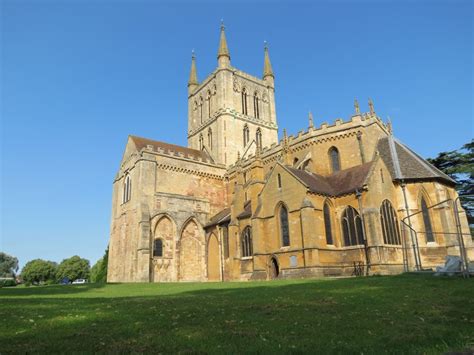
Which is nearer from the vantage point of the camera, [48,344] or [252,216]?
[48,344]

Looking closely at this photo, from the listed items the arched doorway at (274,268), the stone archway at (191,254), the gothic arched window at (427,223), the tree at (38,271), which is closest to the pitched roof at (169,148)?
the stone archway at (191,254)

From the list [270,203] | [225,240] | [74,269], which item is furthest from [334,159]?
[74,269]

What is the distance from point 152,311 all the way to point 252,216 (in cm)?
2156

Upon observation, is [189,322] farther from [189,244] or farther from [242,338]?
[189,244]

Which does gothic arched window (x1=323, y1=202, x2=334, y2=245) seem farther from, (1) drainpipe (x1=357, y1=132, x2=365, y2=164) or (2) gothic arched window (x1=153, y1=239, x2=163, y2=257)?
(2) gothic arched window (x1=153, y1=239, x2=163, y2=257)

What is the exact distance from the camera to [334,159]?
33875mm

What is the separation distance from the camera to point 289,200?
27.5 metres

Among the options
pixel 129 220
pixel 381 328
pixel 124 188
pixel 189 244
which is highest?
pixel 124 188

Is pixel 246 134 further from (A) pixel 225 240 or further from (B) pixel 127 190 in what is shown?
(A) pixel 225 240

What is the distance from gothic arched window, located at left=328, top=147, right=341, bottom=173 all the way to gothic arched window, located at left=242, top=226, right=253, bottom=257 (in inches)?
388

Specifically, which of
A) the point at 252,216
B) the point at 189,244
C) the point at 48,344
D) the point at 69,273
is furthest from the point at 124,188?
the point at 69,273

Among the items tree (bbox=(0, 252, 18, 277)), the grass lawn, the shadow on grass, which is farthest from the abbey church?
tree (bbox=(0, 252, 18, 277))

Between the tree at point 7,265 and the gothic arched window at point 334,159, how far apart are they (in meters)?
113

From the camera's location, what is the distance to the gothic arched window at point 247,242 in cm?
3117
